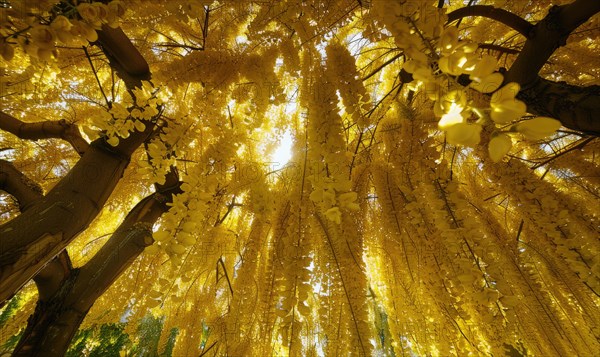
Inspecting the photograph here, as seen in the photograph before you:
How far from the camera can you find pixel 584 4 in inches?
60.5

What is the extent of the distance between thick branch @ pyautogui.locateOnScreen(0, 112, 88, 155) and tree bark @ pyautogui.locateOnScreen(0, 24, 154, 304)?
382mm

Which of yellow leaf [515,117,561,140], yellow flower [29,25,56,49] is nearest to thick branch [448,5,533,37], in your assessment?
yellow leaf [515,117,561,140]

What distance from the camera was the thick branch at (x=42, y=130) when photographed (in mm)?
2506

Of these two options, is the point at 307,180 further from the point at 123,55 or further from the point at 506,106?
the point at 123,55

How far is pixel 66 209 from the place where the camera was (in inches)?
75.8

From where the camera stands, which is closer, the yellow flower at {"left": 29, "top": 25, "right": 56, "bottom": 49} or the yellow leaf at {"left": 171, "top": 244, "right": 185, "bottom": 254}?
the yellow flower at {"left": 29, "top": 25, "right": 56, "bottom": 49}

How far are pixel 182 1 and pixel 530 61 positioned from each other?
2.14 metres

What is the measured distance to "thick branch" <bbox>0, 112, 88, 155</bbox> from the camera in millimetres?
2506

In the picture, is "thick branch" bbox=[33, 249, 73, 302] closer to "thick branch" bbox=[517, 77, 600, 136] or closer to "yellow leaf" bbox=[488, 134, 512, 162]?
"yellow leaf" bbox=[488, 134, 512, 162]

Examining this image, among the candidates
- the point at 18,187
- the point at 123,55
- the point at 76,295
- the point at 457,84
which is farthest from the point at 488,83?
the point at 76,295

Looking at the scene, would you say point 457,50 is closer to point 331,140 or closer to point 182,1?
point 331,140

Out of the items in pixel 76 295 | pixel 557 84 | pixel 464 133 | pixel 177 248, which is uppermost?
pixel 557 84

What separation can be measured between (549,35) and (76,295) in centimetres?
419

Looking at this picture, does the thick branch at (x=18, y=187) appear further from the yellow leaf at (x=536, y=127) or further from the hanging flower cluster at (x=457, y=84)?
the yellow leaf at (x=536, y=127)
